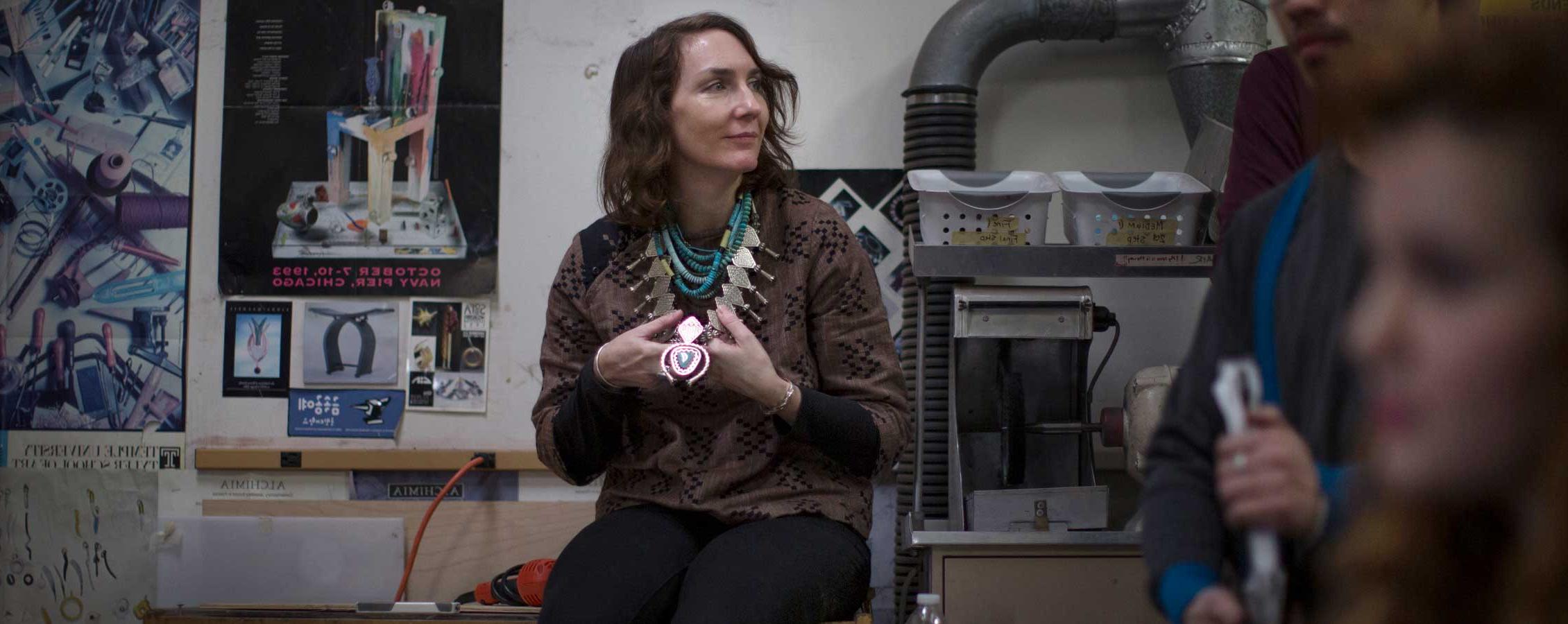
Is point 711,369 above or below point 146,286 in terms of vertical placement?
below

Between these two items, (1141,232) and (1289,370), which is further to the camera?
(1141,232)

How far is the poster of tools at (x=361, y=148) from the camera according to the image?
2500 mm

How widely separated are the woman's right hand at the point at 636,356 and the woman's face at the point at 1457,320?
1038 mm

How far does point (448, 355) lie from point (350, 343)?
22cm

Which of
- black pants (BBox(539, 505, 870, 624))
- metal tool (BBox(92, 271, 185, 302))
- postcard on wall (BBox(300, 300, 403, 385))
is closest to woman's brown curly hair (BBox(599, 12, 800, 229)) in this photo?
black pants (BBox(539, 505, 870, 624))

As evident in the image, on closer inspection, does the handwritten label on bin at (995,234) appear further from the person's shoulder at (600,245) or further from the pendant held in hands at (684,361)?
the pendant held in hands at (684,361)

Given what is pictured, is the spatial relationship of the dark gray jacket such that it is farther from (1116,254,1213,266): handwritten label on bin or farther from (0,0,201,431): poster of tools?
(0,0,201,431): poster of tools

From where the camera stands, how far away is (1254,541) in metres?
0.41

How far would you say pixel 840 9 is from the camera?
246 cm

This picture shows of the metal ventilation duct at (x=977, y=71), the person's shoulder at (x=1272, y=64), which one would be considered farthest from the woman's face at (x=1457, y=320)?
the metal ventilation duct at (x=977, y=71)

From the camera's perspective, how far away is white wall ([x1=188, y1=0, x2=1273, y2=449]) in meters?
2.40

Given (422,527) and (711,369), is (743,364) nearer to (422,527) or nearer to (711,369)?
(711,369)

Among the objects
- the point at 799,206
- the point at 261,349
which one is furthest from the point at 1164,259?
the point at 261,349

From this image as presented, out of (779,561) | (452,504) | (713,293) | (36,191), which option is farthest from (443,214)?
(779,561)
